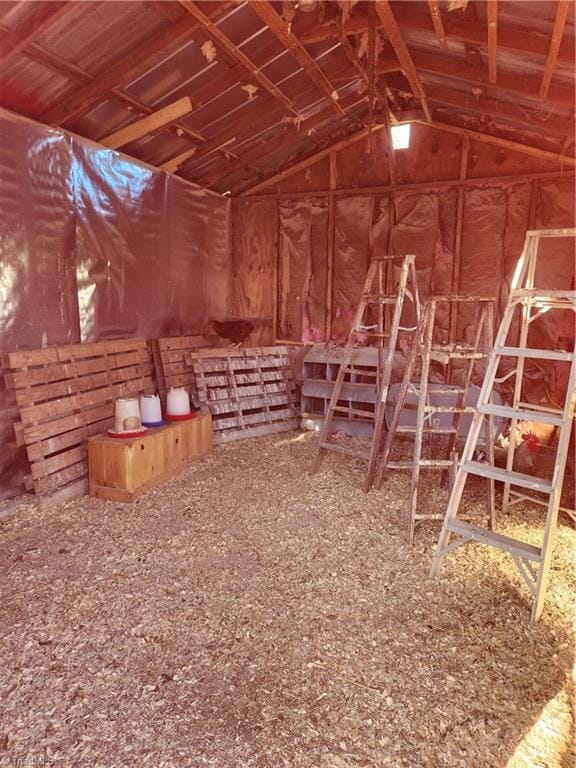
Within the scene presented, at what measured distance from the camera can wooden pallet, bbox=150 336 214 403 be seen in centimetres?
590

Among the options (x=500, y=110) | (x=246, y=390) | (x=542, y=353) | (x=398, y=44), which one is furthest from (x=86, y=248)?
(x=500, y=110)

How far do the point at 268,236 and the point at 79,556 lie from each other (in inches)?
219

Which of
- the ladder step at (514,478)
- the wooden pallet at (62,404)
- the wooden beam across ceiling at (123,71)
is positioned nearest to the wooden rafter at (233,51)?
the wooden beam across ceiling at (123,71)

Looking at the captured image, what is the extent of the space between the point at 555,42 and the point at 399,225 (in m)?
3.34

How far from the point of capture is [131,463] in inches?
167

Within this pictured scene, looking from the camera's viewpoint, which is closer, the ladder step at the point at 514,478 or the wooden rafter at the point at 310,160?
the ladder step at the point at 514,478

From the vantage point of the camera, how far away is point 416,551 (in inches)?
135

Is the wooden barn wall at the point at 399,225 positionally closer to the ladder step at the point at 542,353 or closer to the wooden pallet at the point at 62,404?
the wooden pallet at the point at 62,404

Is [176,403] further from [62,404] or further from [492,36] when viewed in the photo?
[492,36]

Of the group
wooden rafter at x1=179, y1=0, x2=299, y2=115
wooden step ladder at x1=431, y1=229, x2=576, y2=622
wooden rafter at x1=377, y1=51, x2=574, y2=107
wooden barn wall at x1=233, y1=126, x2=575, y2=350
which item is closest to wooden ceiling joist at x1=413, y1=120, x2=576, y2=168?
wooden barn wall at x1=233, y1=126, x2=575, y2=350

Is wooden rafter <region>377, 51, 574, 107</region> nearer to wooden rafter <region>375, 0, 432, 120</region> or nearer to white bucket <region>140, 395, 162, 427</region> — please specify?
wooden rafter <region>375, 0, 432, 120</region>

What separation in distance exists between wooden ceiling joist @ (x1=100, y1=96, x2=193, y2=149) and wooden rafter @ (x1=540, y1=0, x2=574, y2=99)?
10.2 ft

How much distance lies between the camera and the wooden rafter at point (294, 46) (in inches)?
141

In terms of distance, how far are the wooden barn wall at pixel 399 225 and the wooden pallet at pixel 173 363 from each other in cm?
180
